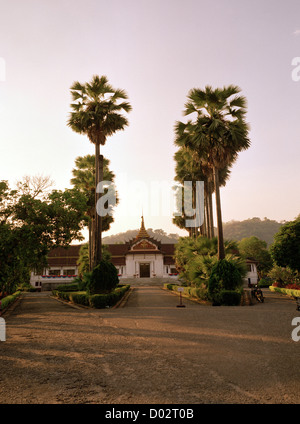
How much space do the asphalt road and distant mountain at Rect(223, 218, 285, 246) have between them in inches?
6337

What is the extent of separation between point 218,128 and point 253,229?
17042 cm

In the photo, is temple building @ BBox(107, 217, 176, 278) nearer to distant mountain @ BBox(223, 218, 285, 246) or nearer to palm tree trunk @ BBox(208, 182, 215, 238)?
palm tree trunk @ BBox(208, 182, 215, 238)

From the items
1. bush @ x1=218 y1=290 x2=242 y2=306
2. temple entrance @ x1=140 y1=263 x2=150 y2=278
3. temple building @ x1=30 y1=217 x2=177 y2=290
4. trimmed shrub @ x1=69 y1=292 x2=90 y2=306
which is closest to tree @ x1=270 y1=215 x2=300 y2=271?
bush @ x1=218 y1=290 x2=242 y2=306

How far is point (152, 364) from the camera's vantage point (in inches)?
204

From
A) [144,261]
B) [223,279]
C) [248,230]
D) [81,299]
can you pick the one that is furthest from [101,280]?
[248,230]

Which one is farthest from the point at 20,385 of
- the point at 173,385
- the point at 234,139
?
the point at 234,139

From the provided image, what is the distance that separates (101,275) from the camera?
1630cm

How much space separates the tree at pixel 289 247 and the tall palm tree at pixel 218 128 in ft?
30.2

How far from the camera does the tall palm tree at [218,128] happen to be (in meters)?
16.8

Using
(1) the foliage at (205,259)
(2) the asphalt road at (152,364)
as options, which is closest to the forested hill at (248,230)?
(1) the foliage at (205,259)

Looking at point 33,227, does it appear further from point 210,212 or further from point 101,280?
point 210,212

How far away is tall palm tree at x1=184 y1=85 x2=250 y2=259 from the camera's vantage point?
55.3ft

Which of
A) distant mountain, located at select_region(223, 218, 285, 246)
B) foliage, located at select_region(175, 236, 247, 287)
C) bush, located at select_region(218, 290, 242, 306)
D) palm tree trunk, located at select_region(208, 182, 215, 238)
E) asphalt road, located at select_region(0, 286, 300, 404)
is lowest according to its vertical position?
bush, located at select_region(218, 290, 242, 306)

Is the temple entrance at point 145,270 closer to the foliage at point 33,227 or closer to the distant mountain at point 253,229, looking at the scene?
the foliage at point 33,227
